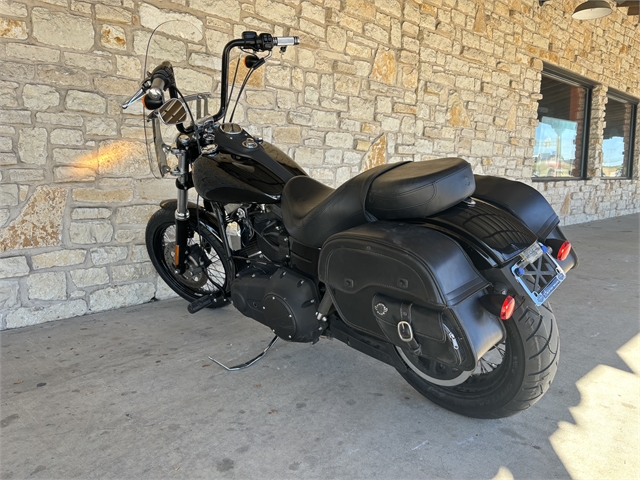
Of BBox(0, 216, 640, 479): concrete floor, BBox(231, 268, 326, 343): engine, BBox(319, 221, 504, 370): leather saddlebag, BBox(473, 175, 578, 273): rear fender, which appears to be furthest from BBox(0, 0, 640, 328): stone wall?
BBox(473, 175, 578, 273): rear fender

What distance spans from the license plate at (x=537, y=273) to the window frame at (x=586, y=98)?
5.71 metres

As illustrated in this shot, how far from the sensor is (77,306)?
2768 mm

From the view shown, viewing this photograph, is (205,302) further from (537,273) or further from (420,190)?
(537,273)

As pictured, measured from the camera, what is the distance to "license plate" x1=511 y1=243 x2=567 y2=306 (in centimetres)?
139

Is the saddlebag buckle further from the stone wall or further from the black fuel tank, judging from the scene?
the stone wall

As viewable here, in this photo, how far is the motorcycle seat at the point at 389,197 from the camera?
1.39 m

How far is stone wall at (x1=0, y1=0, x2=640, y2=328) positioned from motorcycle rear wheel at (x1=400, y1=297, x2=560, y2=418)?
2064 millimetres

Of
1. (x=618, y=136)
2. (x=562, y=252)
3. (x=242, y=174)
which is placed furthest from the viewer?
(x=618, y=136)

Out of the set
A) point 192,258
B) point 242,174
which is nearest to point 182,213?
point 192,258

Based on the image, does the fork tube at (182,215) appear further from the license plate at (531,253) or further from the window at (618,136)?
the window at (618,136)

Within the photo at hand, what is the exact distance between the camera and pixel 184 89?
3.05 meters

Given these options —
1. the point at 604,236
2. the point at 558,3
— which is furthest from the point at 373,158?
the point at 558,3

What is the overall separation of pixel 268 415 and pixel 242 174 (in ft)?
3.23

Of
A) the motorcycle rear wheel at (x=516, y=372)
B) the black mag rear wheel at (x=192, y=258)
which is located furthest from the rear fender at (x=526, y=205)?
the black mag rear wheel at (x=192, y=258)
